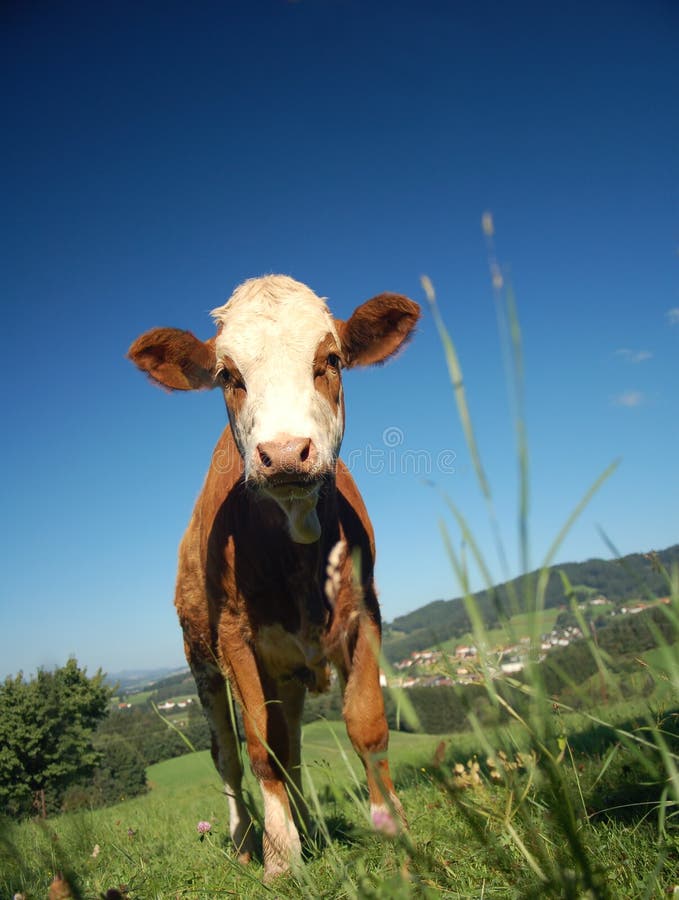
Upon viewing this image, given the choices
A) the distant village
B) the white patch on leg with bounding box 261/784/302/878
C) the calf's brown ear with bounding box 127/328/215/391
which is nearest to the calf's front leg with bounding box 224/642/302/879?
the white patch on leg with bounding box 261/784/302/878

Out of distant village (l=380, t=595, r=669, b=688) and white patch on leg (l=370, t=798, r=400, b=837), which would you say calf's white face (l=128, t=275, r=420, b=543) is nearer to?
distant village (l=380, t=595, r=669, b=688)

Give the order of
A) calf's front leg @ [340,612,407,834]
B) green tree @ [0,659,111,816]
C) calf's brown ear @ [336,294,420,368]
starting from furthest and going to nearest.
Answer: green tree @ [0,659,111,816]
calf's brown ear @ [336,294,420,368]
calf's front leg @ [340,612,407,834]

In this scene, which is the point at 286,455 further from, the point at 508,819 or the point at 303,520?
the point at 508,819

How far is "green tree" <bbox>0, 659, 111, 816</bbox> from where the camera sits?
111ft

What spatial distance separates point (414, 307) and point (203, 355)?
1.52 m

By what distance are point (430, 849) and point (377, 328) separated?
3198mm

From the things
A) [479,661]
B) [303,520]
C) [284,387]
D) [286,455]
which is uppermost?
[284,387]

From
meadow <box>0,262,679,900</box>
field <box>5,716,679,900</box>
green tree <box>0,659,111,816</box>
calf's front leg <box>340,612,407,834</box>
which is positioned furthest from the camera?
green tree <box>0,659,111,816</box>

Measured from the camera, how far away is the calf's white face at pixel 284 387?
2.96 metres

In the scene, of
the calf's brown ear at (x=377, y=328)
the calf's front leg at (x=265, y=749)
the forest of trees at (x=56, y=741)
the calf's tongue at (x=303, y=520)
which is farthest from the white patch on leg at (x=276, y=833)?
the forest of trees at (x=56, y=741)

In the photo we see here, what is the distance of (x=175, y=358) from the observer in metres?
4.23

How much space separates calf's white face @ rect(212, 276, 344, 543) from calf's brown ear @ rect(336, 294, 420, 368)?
16cm

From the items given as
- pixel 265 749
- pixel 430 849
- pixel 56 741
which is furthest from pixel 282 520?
pixel 56 741

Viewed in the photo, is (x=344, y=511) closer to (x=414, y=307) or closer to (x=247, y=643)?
(x=247, y=643)
